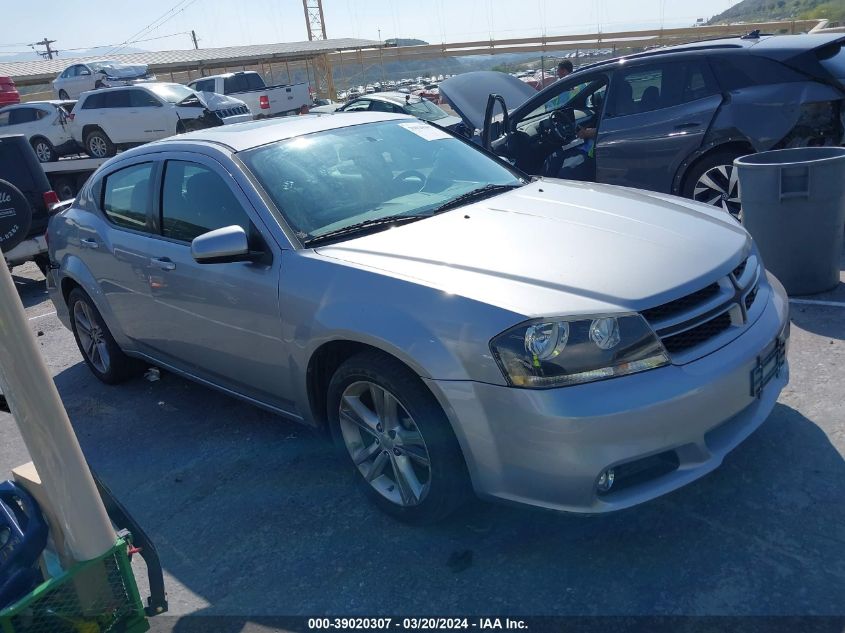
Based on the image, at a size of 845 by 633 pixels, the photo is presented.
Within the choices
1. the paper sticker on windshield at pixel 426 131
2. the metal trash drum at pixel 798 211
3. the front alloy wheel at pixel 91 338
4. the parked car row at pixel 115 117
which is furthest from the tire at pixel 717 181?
the parked car row at pixel 115 117

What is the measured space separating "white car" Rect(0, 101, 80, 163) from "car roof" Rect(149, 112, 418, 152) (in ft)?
57.7

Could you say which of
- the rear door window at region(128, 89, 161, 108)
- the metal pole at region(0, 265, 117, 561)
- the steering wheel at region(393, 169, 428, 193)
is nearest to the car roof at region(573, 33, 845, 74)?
the steering wheel at region(393, 169, 428, 193)

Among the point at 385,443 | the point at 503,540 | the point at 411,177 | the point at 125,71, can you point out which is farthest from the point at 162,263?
the point at 125,71

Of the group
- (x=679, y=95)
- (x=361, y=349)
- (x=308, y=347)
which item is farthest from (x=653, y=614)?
(x=679, y=95)

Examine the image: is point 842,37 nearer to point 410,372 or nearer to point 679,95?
point 679,95

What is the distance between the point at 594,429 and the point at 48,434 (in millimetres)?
1747

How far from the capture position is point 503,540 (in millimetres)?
3152

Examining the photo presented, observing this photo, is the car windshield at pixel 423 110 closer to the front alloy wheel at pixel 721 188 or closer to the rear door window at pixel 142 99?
the rear door window at pixel 142 99

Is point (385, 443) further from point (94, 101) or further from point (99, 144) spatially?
Result: point (99, 144)

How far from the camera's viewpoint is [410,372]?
300 cm

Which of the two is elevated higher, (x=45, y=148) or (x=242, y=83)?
(x=242, y=83)

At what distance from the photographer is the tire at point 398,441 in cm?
296

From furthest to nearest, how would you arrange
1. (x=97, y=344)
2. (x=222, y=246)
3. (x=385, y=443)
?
1. (x=97, y=344)
2. (x=222, y=246)
3. (x=385, y=443)

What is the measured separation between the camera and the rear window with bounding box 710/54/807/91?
6270 millimetres
